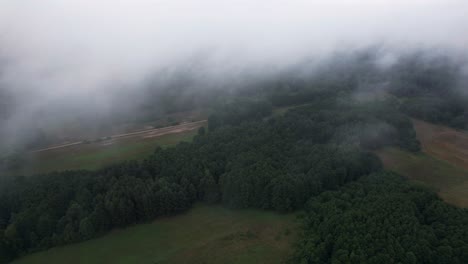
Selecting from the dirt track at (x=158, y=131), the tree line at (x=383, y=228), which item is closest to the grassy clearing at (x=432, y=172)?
the tree line at (x=383, y=228)

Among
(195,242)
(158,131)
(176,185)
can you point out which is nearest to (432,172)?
(195,242)

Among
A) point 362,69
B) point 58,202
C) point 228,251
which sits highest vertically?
point 362,69

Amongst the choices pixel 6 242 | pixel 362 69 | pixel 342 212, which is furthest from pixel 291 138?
pixel 362 69

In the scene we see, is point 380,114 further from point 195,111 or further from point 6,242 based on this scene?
point 6,242

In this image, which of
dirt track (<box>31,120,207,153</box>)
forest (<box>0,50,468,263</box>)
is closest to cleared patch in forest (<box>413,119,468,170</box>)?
forest (<box>0,50,468,263</box>)

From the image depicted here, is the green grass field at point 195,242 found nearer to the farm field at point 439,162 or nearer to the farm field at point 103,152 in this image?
the farm field at point 103,152

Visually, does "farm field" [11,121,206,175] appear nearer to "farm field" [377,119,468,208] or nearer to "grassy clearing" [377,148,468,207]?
"grassy clearing" [377,148,468,207]
